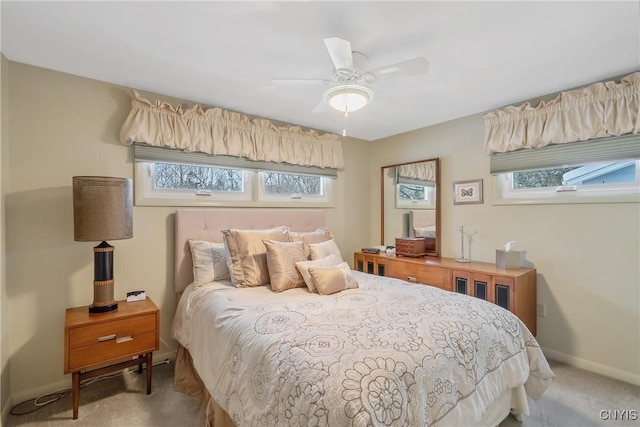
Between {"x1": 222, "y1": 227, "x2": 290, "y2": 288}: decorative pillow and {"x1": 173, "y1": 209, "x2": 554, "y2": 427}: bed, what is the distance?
0.32ft

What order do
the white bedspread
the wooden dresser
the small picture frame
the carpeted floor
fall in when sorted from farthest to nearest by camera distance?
the small picture frame
the wooden dresser
the carpeted floor
the white bedspread

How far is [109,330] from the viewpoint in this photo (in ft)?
6.59

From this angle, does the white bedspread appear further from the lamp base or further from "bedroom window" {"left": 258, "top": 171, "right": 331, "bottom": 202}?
"bedroom window" {"left": 258, "top": 171, "right": 331, "bottom": 202}

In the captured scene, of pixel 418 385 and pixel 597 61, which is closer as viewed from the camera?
pixel 418 385

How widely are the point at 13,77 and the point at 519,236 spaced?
14.3ft

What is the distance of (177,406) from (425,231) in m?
2.96

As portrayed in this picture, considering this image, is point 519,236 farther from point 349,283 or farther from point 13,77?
point 13,77

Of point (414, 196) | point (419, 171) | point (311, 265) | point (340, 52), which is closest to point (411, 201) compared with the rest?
point (414, 196)

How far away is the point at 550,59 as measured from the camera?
6.75ft

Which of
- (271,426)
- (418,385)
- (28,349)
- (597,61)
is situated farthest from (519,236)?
(28,349)

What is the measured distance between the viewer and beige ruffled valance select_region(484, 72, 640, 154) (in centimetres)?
222

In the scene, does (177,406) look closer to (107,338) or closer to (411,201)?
(107,338)

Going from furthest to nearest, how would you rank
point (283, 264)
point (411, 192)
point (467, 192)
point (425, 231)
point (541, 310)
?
point (411, 192) → point (425, 231) → point (467, 192) → point (541, 310) → point (283, 264)

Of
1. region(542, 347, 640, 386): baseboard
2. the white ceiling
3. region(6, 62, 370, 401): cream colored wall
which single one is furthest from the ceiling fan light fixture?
region(542, 347, 640, 386): baseboard
